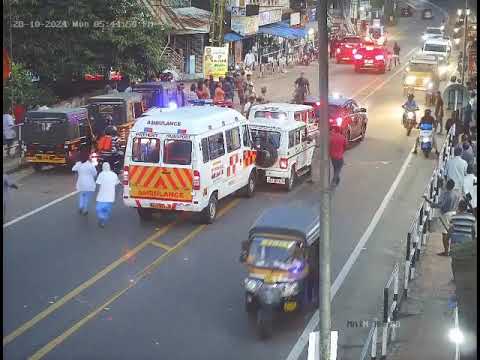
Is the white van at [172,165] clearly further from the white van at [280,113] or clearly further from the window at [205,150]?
the white van at [280,113]

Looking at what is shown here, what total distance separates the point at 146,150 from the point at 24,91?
46.8 feet

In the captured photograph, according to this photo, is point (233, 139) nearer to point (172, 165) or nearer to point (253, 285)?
point (172, 165)

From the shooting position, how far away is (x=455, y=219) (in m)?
14.9

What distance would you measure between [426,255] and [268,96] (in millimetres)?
25770

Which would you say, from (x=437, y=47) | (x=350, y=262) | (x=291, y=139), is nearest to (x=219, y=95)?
(x=291, y=139)

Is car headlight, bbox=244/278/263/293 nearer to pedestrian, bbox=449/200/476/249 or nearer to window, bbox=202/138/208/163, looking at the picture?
pedestrian, bbox=449/200/476/249

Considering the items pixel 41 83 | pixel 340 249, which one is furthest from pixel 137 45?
pixel 340 249

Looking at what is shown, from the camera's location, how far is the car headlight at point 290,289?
12.6 meters

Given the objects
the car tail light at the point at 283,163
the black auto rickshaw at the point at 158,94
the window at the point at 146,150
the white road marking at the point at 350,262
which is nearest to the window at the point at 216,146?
the window at the point at 146,150

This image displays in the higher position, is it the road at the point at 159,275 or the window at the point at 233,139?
the window at the point at 233,139

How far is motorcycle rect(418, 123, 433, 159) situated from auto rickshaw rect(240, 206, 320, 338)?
14.2 meters

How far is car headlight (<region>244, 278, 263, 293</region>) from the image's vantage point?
41.4ft

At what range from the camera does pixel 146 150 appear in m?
18.1

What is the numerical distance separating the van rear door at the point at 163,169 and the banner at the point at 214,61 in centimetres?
2233
